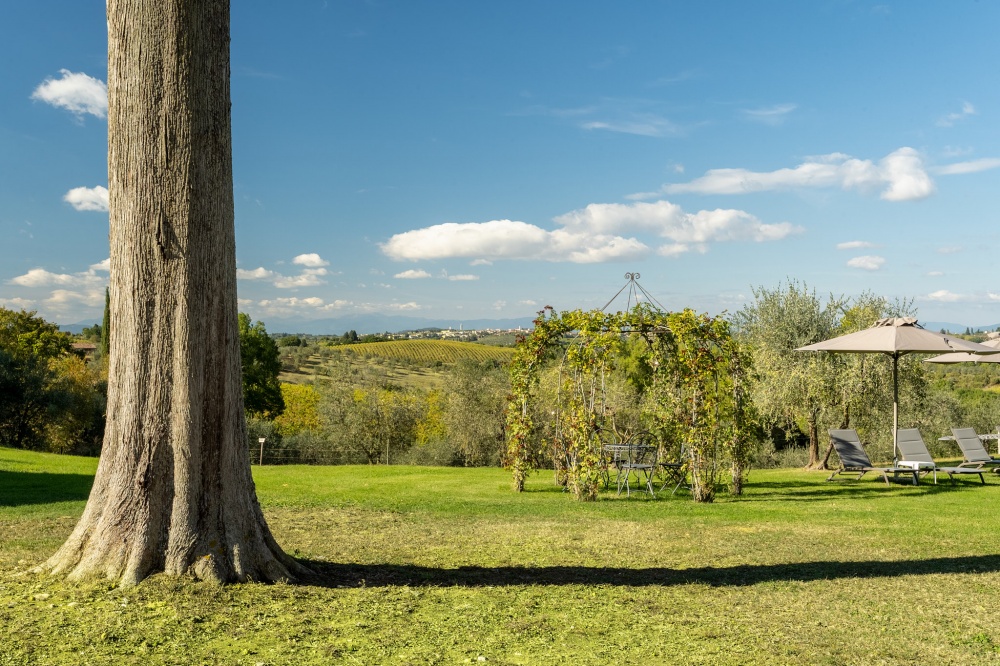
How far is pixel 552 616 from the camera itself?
489 centimetres

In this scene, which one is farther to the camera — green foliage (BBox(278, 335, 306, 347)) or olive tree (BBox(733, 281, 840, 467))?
green foliage (BBox(278, 335, 306, 347))

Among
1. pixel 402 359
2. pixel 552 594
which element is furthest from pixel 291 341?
pixel 552 594

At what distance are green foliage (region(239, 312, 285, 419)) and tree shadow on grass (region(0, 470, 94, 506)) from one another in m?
25.2

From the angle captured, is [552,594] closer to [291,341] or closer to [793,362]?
[793,362]

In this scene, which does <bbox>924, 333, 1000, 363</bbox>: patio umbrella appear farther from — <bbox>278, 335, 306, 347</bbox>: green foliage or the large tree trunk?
<bbox>278, 335, 306, 347</bbox>: green foliage

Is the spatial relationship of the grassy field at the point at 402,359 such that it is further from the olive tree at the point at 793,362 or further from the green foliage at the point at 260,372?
the olive tree at the point at 793,362

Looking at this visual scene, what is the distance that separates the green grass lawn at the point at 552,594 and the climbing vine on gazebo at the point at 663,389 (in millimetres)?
1406

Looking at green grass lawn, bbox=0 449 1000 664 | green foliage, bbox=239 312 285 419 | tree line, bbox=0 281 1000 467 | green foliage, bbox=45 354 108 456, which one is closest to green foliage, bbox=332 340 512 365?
green foliage, bbox=239 312 285 419

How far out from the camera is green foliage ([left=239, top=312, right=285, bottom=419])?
40.5m

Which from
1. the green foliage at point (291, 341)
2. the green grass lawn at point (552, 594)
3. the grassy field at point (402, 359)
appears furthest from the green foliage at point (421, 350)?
the green grass lawn at point (552, 594)

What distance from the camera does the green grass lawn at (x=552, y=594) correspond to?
4.20 metres

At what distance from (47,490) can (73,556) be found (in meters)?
8.24

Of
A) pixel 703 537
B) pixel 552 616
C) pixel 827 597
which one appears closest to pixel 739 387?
pixel 703 537

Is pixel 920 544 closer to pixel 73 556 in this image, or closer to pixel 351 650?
pixel 351 650
